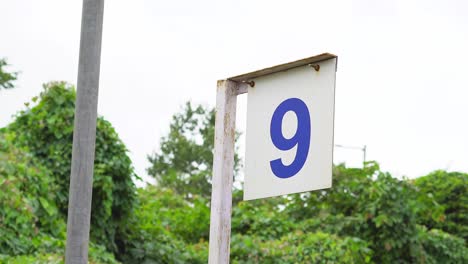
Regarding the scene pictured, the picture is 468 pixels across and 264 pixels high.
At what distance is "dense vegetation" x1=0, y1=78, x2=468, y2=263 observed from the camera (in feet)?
27.3

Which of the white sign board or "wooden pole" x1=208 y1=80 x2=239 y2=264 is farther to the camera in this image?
"wooden pole" x1=208 y1=80 x2=239 y2=264

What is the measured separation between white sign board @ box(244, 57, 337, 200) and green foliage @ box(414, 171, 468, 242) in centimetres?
1282

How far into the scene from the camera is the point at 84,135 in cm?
401

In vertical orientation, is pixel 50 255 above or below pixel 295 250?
below

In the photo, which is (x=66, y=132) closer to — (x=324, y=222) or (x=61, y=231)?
(x=61, y=231)

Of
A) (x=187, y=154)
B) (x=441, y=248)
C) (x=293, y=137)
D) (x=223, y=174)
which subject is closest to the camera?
(x=293, y=137)

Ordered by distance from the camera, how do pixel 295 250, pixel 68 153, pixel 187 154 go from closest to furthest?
pixel 68 153 → pixel 295 250 → pixel 187 154

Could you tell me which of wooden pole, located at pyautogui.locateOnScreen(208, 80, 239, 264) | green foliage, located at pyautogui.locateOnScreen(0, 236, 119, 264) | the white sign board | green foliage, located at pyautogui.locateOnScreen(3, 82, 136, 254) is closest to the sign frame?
wooden pole, located at pyautogui.locateOnScreen(208, 80, 239, 264)

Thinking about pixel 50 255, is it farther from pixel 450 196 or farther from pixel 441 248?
pixel 450 196

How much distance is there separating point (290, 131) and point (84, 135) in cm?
102

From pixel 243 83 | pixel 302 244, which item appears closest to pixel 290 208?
pixel 302 244

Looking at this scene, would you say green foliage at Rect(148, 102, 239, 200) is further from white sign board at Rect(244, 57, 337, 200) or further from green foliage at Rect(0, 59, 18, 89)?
white sign board at Rect(244, 57, 337, 200)

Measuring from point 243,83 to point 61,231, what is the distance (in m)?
5.01

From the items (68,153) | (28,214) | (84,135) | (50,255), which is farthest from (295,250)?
(84,135)
